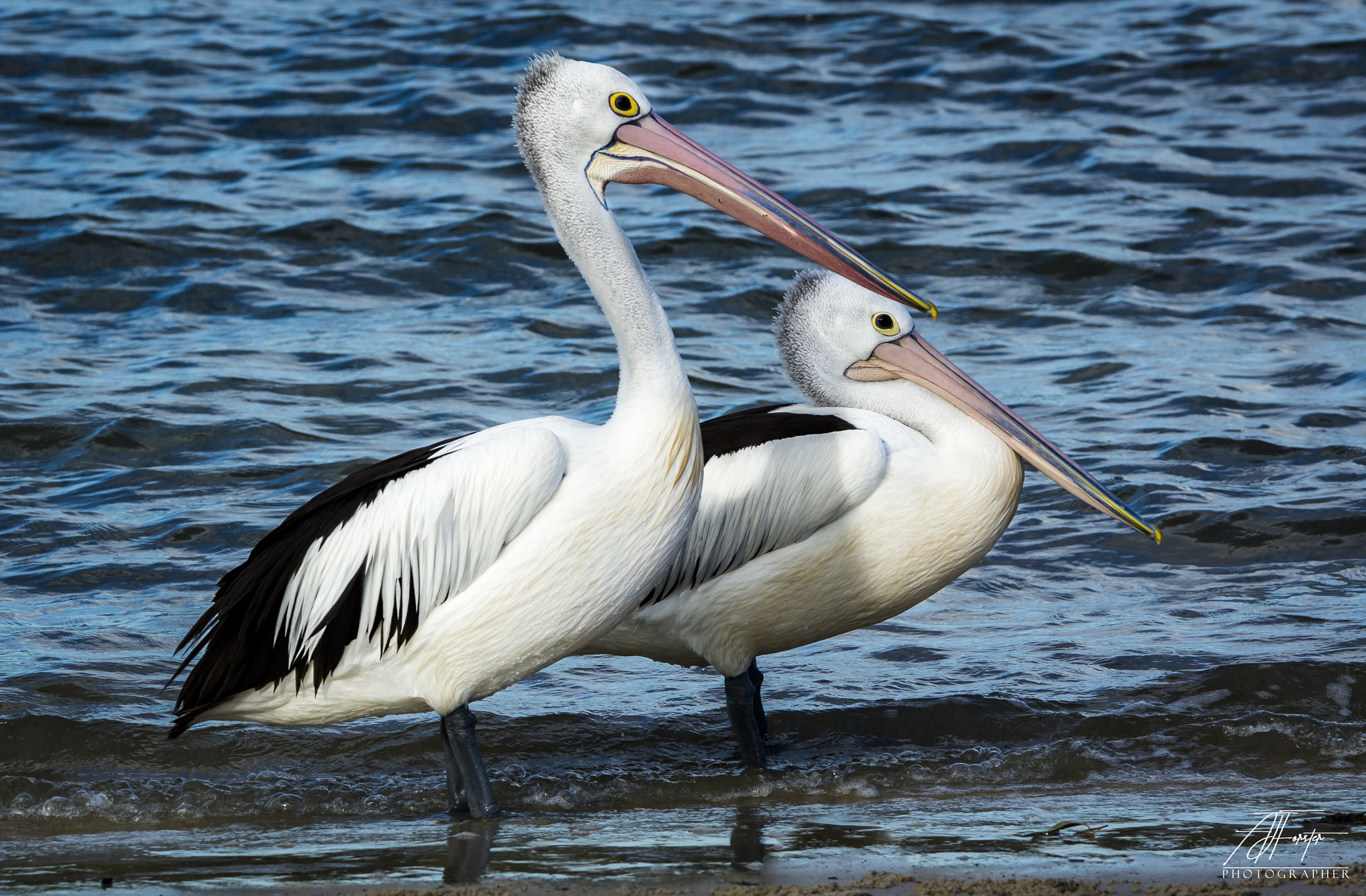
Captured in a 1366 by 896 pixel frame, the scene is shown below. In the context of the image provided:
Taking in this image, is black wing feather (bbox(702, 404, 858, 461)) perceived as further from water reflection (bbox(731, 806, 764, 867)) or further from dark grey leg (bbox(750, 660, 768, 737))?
water reflection (bbox(731, 806, 764, 867))

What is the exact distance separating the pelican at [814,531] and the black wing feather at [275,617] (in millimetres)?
916

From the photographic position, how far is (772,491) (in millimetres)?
4379

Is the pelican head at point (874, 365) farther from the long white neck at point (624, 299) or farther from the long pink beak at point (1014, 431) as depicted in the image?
the long white neck at point (624, 299)

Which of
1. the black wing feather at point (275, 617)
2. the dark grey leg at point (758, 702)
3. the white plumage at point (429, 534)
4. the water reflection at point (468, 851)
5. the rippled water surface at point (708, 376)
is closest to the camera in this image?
the water reflection at point (468, 851)

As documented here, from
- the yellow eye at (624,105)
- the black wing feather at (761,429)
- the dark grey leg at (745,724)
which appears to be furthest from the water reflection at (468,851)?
the yellow eye at (624,105)

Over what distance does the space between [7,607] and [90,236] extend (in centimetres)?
448

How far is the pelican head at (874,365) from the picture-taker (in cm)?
471

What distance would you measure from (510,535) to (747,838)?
86 cm

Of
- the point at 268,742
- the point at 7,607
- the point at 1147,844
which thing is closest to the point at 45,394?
the point at 7,607

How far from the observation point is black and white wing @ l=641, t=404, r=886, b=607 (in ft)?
14.4

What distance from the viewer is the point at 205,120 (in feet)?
37.9

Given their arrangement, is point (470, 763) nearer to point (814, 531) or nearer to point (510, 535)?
point (510, 535)

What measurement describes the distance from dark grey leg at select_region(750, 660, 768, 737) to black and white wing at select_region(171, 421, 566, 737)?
3.76ft

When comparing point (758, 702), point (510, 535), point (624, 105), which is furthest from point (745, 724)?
point (624, 105)
